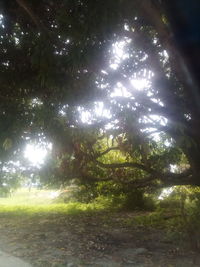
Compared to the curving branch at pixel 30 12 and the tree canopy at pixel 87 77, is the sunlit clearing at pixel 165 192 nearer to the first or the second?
the tree canopy at pixel 87 77

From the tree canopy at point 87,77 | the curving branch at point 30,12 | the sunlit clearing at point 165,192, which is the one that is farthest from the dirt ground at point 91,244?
the curving branch at point 30,12

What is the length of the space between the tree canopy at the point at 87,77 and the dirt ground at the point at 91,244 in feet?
7.13

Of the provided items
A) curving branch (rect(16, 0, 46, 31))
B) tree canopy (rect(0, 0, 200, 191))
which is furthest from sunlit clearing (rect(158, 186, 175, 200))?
curving branch (rect(16, 0, 46, 31))

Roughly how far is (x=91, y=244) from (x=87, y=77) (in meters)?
3.98

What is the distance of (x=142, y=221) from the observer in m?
10.6

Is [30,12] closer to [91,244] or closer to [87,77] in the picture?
[87,77]

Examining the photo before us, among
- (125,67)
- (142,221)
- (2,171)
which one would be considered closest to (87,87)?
(125,67)

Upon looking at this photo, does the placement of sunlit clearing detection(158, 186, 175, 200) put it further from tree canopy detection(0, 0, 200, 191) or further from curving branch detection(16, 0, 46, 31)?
curving branch detection(16, 0, 46, 31)

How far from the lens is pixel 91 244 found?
793 centimetres

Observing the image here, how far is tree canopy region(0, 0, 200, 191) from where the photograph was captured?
5.29 meters

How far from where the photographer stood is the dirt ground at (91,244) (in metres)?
6.54

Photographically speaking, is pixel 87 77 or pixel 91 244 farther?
pixel 91 244

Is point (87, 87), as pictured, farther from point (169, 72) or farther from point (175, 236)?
point (175, 236)

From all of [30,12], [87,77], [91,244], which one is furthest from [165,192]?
[30,12]
